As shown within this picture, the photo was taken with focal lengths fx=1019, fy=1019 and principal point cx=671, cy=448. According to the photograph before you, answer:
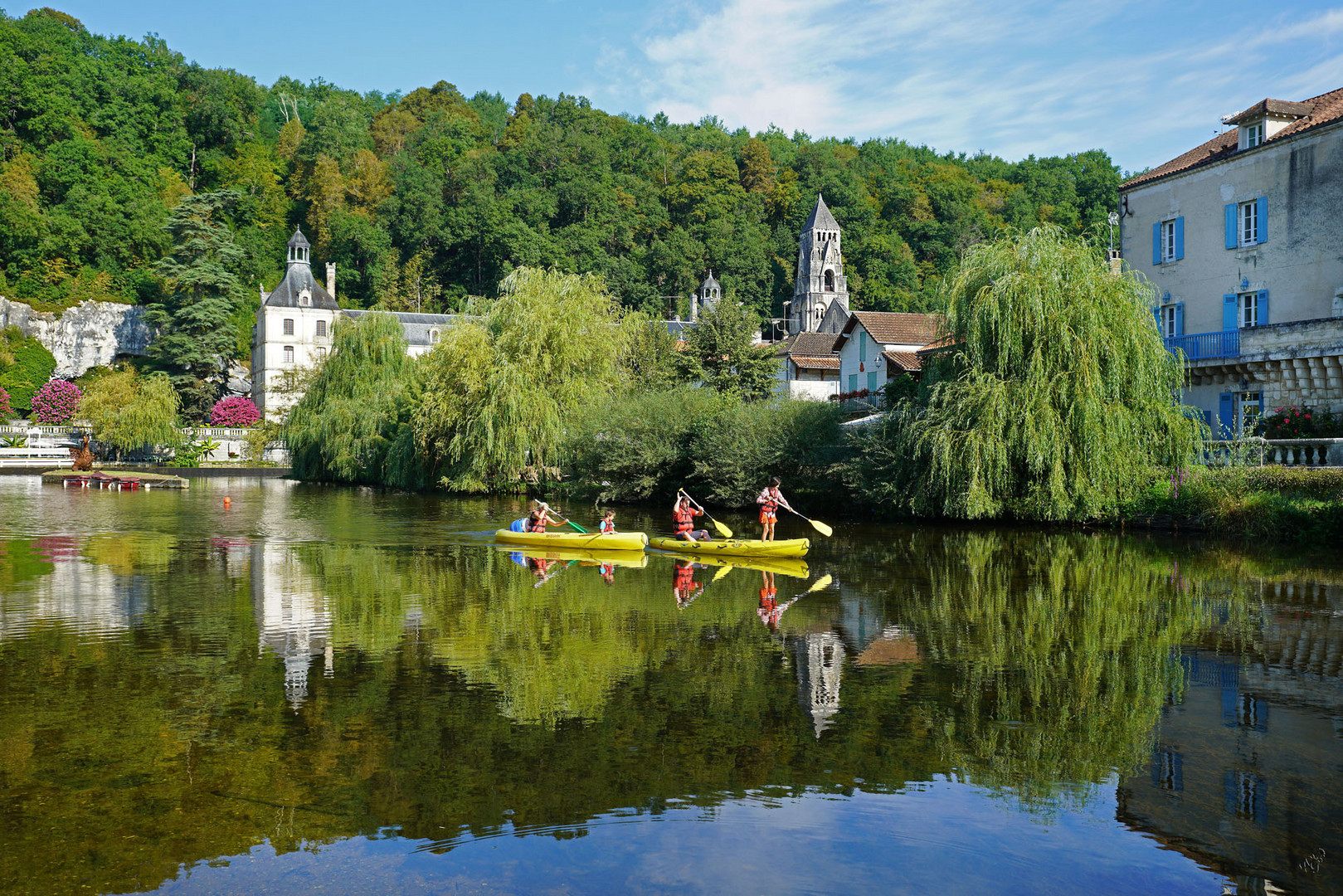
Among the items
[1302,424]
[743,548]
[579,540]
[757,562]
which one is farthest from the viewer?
[1302,424]

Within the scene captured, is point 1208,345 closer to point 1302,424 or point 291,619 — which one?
point 1302,424

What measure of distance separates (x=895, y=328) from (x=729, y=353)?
27.8ft

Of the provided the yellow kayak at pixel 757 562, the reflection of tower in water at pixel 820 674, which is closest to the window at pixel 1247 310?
Result: the yellow kayak at pixel 757 562

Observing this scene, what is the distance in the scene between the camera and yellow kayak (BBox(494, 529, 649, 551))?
2077 centimetres

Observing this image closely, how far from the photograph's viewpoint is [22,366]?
7438 centimetres

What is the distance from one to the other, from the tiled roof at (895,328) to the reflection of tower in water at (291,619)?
105ft

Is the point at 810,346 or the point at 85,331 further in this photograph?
the point at 85,331

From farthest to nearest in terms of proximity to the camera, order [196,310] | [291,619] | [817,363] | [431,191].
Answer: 1. [431,191]
2. [196,310]
3. [817,363]
4. [291,619]

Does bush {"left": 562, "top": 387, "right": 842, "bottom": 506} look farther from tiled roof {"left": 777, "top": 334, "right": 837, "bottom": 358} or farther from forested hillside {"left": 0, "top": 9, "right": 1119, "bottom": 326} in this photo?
forested hillside {"left": 0, "top": 9, "right": 1119, "bottom": 326}

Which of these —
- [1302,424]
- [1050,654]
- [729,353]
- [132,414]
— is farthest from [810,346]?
[1050,654]

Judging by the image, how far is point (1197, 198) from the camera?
32406 millimetres

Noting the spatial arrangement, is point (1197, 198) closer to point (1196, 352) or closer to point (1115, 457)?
point (1196, 352)

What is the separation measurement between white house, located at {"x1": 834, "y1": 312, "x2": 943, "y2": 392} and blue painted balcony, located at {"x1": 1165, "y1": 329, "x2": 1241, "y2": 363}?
40.6ft

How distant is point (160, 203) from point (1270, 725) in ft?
335
